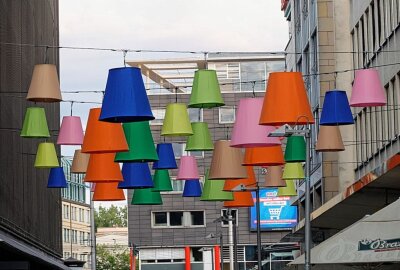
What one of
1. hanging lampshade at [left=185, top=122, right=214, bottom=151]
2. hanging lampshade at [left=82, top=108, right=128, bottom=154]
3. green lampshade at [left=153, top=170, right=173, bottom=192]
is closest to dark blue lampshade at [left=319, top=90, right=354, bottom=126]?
hanging lampshade at [left=185, top=122, right=214, bottom=151]

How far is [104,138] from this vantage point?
83.7 feet

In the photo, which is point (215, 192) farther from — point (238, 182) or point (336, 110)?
point (336, 110)

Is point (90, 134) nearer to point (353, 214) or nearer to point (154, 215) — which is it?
point (353, 214)

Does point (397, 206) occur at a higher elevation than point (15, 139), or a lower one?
lower

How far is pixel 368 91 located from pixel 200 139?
5042 millimetres

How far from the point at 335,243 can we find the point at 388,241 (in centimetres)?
177

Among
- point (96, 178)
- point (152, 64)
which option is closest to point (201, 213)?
point (152, 64)

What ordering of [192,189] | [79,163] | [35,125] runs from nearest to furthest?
[35,125], [79,163], [192,189]

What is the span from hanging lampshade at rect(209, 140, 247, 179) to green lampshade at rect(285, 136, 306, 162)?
1.45 m

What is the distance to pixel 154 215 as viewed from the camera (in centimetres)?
10569

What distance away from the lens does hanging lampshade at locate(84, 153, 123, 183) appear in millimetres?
28031

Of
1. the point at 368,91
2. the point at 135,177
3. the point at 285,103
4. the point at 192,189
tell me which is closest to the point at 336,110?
the point at 368,91

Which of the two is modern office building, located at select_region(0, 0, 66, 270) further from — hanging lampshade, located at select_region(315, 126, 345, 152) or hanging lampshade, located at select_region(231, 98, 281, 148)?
hanging lampshade, located at select_region(315, 126, 345, 152)

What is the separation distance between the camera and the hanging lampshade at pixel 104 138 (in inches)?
995
